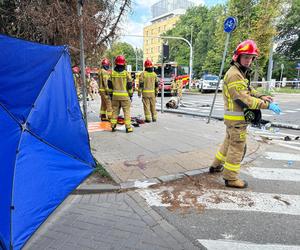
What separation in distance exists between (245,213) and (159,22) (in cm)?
10858

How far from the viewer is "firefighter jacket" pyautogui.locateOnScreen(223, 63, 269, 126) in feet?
13.8

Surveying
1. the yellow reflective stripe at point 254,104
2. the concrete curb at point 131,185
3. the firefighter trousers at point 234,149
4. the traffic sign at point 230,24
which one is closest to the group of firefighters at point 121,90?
the traffic sign at point 230,24

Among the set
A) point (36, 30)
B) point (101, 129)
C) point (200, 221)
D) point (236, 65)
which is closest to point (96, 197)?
point (200, 221)

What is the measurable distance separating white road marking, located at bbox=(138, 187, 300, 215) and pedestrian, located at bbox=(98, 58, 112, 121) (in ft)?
16.6

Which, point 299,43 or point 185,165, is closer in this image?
point 185,165

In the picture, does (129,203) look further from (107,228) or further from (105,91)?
(105,91)

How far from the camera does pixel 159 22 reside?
10600 cm

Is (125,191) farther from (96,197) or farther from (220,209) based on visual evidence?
(220,209)

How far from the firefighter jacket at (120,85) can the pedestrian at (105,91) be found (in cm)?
77

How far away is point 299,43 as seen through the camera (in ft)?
149

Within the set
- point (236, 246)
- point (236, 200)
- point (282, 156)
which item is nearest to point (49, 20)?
point (236, 200)

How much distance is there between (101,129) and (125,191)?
448 cm

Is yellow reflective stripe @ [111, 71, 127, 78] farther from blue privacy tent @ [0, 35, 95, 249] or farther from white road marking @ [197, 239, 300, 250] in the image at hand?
white road marking @ [197, 239, 300, 250]

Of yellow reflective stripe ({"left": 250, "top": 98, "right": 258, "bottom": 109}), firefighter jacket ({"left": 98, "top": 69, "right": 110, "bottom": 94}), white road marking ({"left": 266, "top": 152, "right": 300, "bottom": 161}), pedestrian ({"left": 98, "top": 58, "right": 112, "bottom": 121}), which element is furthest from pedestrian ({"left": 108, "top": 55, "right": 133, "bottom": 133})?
yellow reflective stripe ({"left": 250, "top": 98, "right": 258, "bottom": 109})
